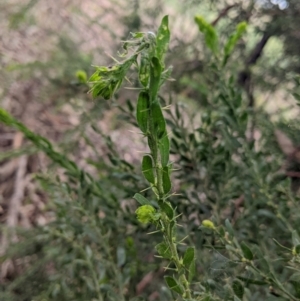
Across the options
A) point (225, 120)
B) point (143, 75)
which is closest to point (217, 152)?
point (225, 120)

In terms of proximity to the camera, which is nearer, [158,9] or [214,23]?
[214,23]

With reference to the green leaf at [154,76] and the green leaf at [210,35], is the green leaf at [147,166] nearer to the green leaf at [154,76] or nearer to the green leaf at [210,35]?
the green leaf at [154,76]

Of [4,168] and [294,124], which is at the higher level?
[4,168]

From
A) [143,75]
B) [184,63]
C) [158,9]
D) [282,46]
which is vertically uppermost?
[158,9]

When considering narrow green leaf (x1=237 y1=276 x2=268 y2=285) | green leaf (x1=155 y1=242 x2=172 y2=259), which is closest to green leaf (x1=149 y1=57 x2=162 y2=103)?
green leaf (x1=155 y1=242 x2=172 y2=259)

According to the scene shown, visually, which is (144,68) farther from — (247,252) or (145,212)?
(247,252)

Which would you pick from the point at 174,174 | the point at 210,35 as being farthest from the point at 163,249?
the point at 174,174

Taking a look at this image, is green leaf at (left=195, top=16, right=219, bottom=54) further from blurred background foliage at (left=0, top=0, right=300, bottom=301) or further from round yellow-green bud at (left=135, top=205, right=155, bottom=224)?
round yellow-green bud at (left=135, top=205, right=155, bottom=224)

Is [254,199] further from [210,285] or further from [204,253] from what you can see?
[210,285]
